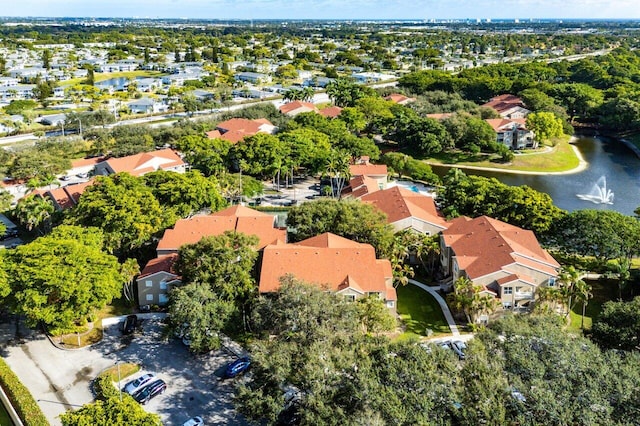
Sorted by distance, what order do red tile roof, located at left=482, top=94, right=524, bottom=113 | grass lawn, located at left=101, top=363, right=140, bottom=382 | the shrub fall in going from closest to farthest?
the shrub → grass lawn, located at left=101, top=363, right=140, bottom=382 → red tile roof, located at left=482, top=94, right=524, bottom=113

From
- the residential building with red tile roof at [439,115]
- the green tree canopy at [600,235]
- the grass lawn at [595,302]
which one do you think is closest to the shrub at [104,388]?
the grass lawn at [595,302]

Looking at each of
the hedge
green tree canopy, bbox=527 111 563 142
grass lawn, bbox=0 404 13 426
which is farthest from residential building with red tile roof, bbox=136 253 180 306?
green tree canopy, bbox=527 111 563 142

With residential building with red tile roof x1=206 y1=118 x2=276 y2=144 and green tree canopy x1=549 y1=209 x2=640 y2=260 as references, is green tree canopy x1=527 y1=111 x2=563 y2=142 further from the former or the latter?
green tree canopy x1=549 y1=209 x2=640 y2=260

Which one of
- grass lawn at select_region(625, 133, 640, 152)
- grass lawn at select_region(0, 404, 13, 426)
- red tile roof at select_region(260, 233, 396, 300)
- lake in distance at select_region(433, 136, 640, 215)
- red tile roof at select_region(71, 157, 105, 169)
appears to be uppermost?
red tile roof at select_region(260, 233, 396, 300)

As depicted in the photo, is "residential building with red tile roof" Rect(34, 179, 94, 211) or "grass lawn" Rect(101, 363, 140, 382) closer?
"grass lawn" Rect(101, 363, 140, 382)

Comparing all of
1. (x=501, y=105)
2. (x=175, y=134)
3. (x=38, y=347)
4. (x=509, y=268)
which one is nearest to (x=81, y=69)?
(x=175, y=134)

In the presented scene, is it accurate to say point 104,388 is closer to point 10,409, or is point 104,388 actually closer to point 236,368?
point 10,409

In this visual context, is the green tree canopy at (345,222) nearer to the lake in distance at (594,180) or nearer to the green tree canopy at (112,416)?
the green tree canopy at (112,416)
